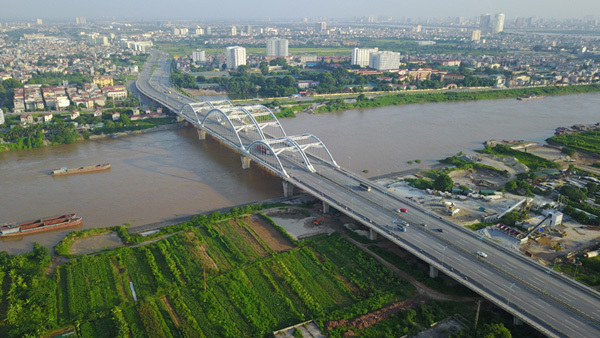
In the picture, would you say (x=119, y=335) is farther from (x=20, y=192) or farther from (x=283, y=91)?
(x=283, y=91)

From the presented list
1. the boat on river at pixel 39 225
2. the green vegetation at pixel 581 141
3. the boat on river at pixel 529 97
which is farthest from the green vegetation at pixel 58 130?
the boat on river at pixel 529 97

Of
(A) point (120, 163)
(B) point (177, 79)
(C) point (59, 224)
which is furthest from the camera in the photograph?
(B) point (177, 79)

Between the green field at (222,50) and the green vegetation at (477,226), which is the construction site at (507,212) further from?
the green field at (222,50)

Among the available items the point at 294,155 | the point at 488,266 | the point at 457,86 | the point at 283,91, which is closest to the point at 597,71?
the point at 457,86

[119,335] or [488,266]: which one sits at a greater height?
[488,266]

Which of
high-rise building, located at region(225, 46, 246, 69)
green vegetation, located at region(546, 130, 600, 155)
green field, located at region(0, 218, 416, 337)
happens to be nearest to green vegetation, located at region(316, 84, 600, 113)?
green vegetation, located at region(546, 130, 600, 155)

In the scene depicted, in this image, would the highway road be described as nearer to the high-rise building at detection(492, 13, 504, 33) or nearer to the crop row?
the crop row
